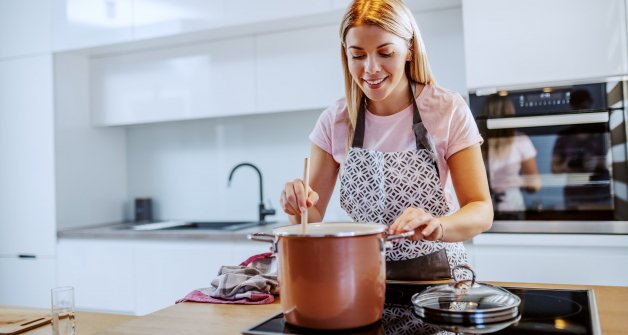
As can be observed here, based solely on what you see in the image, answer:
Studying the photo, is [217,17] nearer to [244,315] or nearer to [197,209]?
[197,209]

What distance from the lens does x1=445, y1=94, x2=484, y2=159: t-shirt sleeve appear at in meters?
1.22

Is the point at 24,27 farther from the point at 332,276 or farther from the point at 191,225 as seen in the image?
the point at 332,276

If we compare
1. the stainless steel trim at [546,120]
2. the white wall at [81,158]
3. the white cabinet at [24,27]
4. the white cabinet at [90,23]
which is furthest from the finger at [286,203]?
the white cabinet at [24,27]

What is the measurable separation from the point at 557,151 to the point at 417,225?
1.47 meters

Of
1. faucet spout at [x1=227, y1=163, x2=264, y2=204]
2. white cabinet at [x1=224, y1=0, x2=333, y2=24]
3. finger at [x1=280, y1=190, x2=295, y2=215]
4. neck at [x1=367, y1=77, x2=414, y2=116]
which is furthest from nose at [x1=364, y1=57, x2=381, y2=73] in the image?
faucet spout at [x1=227, y1=163, x2=264, y2=204]

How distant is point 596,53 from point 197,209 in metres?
2.16

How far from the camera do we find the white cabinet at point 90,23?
2.82 m

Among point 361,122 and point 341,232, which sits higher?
point 361,122

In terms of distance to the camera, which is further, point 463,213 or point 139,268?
point 139,268

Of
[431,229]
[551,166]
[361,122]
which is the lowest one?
[431,229]

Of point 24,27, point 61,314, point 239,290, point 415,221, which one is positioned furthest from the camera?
point 24,27

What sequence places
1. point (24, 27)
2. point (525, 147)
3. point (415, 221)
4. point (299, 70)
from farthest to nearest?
point (24, 27), point (299, 70), point (525, 147), point (415, 221)

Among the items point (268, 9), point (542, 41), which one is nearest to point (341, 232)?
point (542, 41)

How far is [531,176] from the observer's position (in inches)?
83.8
